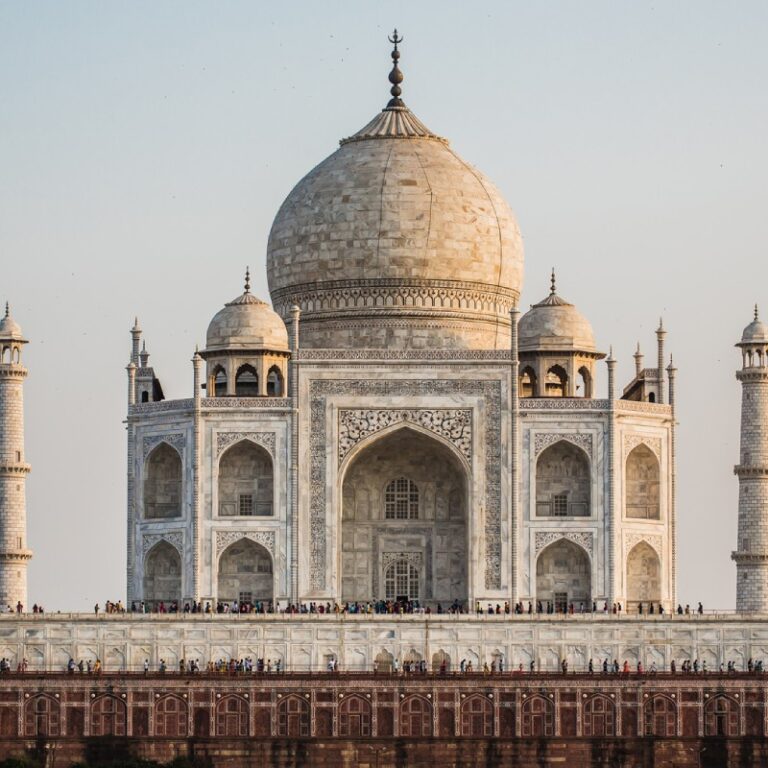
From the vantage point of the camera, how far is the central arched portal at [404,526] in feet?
190

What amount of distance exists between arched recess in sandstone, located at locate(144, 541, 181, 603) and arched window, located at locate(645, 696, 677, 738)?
10239mm

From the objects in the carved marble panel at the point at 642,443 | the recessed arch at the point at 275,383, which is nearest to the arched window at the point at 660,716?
the carved marble panel at the point at 642,443

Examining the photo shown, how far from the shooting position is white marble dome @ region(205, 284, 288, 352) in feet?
189

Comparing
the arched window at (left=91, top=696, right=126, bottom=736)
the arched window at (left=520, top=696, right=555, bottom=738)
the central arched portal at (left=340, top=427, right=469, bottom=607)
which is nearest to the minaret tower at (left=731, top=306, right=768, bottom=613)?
the central arched portal at (left=340, top=427, right=469, bottom=607)

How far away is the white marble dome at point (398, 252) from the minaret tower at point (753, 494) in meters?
5.41

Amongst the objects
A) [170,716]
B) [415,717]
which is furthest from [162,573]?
[415,717]

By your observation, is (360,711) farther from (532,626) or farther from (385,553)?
(385,553)

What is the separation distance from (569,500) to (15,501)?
1046cm

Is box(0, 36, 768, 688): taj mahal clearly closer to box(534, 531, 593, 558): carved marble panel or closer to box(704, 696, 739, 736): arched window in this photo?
box(534, 531, 593, 558): carved marble panel

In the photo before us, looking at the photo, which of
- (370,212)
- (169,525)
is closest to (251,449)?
(169,525)

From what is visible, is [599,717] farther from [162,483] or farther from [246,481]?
[162,483]

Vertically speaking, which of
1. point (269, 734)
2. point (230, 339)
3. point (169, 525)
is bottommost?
point (269, 734)

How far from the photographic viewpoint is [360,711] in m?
51.0

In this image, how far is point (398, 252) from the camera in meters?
59.6
